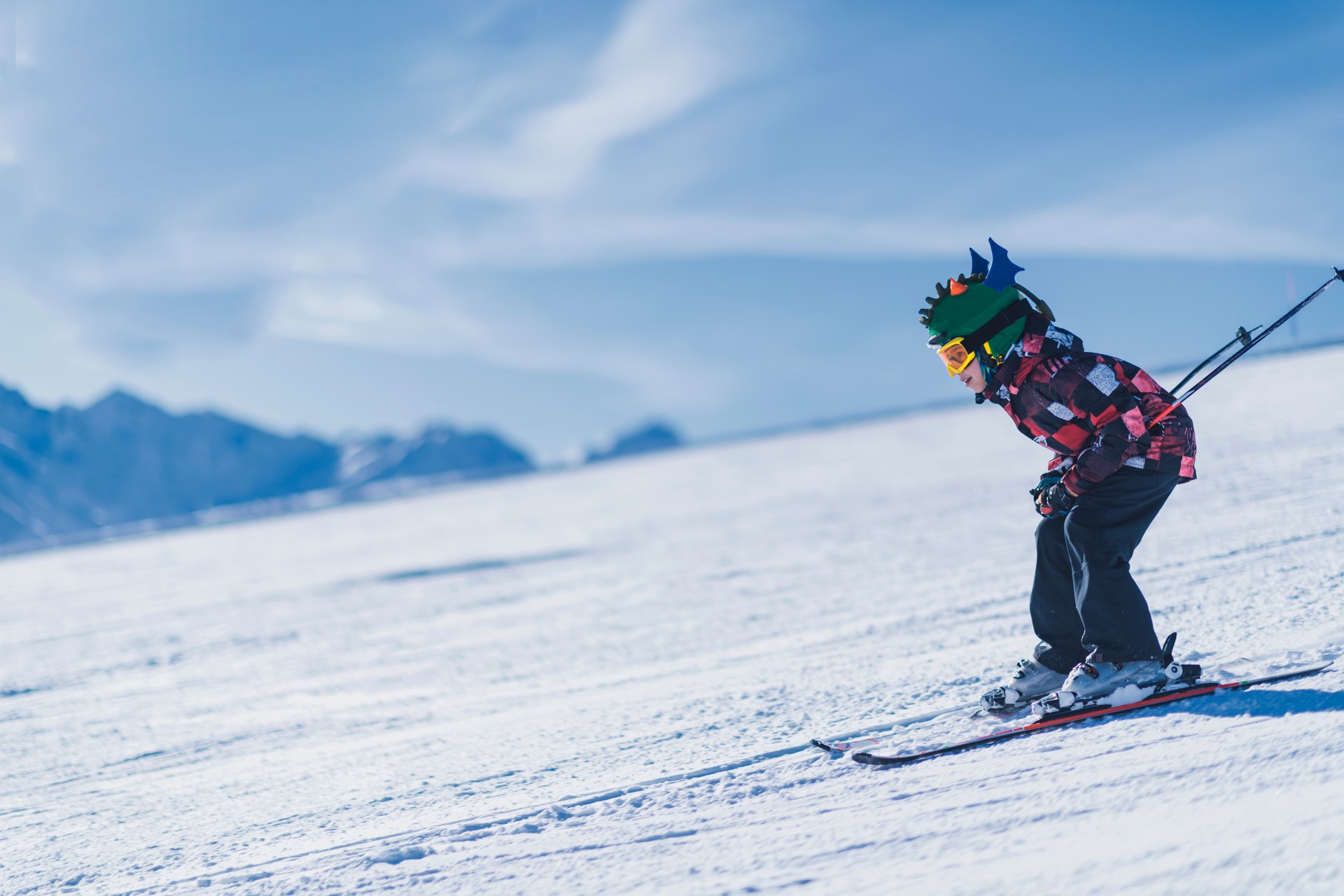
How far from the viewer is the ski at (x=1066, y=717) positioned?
247 centimetres

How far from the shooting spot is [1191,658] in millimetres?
3016

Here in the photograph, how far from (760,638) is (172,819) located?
276cm

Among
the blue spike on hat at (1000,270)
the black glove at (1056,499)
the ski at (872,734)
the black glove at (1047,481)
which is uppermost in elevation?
the blue spike on hat at (1000,270)

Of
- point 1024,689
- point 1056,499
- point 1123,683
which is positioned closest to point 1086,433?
point 1056,499

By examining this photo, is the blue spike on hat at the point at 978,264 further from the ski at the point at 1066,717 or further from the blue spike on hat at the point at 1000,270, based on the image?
the ski at the point at 1066,717

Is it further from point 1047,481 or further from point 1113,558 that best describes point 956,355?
point 1113,558

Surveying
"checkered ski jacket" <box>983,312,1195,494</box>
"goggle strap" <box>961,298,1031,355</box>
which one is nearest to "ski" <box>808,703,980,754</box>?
"checkered ski jacket" <box>983,312,1195,494</box>

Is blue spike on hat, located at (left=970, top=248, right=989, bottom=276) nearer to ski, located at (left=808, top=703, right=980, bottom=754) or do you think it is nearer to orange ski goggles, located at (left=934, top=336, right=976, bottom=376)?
orange ski goggles, located at (left=934, top=336, right=976, bottom=376)

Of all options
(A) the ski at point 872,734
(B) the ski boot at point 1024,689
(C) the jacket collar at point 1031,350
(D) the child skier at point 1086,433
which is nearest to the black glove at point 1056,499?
(D) the child skier at point 1086,433

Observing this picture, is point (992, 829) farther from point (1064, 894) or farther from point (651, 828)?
point (651, 828)

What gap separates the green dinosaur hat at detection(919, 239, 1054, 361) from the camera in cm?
249

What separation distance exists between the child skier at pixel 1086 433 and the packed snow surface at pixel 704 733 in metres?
0.24

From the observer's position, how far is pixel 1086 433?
2.46 metres

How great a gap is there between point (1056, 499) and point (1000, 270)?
2.39ft
